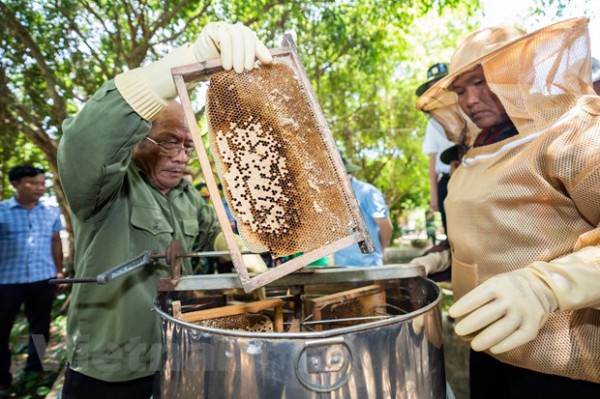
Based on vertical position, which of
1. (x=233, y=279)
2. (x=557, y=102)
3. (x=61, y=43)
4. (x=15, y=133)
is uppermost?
(x=61, y=43)

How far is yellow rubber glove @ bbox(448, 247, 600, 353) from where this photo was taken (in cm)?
122

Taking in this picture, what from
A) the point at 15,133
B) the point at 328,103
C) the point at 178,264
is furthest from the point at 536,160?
the point at 328,103

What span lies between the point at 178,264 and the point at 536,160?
1.47 m

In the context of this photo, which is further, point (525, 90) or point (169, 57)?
point (525, 90)

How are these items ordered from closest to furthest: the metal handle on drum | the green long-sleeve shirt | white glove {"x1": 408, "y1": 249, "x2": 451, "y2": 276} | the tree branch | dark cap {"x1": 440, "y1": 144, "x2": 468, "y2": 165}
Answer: the metal handle on drum → the green long-sleeve shirt → white glove {"x1": 408, "y1": 249, "x2": 451, "y2": 276} → dark cap {"x1": 440, "y1": 144, "x2": 468, "y2": 165} → the tree branch

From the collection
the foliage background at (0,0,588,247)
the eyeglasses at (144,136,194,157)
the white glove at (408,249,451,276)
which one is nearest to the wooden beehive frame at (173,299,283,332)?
the eyeglasses at (144,136,194,157)

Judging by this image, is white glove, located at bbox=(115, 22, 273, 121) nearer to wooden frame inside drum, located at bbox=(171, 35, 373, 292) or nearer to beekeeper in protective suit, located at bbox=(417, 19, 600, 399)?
wooden frame inside drum, located at bbox=(171, 35, 373, 292)

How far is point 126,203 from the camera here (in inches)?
69.0

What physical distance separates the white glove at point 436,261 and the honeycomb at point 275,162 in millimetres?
962

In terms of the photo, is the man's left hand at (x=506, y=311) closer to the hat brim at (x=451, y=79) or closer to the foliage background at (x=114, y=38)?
the hat brim at (x=451, y=79)

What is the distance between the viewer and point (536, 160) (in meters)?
1.47

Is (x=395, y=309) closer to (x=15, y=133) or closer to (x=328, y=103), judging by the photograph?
(x=15, y=133)

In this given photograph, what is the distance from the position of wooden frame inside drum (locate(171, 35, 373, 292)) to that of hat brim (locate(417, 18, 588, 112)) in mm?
829

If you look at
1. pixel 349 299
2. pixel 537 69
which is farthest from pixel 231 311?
pixel 537 69
